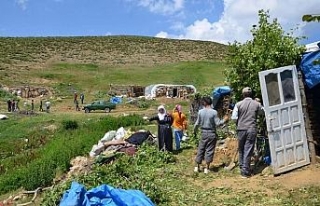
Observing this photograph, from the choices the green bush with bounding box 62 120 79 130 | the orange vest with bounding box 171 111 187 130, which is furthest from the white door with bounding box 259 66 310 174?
the green bush with bounding box 62 120 79 130

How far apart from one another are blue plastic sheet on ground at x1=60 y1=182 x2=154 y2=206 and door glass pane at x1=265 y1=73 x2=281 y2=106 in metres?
3.39

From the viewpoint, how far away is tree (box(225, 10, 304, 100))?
34.4 feet

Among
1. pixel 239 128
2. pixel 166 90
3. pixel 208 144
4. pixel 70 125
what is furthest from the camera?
pixel 166 90

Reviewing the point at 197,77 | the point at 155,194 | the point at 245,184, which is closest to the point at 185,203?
the point at 155,194

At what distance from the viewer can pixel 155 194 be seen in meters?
8.45

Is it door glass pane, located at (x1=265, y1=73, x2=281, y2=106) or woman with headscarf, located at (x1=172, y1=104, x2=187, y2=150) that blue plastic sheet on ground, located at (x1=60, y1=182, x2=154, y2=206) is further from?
woman with headscarf, located at (x1=172, y1=104, x2=187, y2=150)

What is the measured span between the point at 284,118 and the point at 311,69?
107 centimetres

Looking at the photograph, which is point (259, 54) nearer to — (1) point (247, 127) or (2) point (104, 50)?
(1) point (247, 127)

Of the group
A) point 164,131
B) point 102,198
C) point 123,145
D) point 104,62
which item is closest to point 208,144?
point 164,131

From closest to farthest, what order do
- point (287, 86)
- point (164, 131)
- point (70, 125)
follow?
1. point (287, 86)
2. point (164, 131)
3. point (70, 125)

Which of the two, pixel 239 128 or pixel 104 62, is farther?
pixel 104 62

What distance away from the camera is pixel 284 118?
962cm

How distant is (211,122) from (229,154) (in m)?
1.64

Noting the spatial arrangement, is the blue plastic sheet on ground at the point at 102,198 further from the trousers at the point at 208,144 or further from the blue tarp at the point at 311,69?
the blue tarp at the point at 311,69
